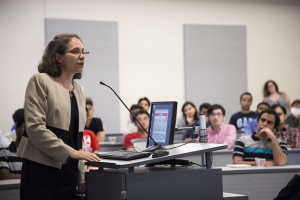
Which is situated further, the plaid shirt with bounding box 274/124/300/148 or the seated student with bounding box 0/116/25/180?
the plaid shirt with bounding box 274/124/300/148

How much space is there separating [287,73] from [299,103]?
3109 millimetres

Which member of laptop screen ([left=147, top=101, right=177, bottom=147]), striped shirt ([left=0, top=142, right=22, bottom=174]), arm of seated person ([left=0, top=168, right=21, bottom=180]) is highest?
laptop screen ([left=147, top=101, right=177, bottom=147])

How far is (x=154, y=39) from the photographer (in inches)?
314

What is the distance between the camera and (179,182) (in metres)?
→ 1.63

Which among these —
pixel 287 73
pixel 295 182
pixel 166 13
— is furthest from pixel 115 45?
pixel 295 182

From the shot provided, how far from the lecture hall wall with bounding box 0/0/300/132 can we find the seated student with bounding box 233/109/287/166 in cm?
417

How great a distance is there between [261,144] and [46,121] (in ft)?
8.38

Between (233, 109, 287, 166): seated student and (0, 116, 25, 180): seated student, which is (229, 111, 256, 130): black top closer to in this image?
(233, 109, 287, 166): seated student

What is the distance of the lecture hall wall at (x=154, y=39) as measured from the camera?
7.13m

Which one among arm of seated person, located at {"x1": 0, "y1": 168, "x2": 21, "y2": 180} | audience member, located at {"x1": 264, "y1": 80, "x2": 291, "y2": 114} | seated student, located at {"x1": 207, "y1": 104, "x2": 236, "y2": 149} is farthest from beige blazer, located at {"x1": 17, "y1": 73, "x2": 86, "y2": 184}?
audience member, located at {"x1": 264, "y1": 80, "x2": 291, "y2": 114}

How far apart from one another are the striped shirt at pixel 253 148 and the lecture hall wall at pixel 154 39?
415 cm

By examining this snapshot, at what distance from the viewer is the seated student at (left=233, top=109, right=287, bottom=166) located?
3.66 meters

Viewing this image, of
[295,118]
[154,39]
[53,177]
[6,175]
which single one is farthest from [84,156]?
[154,39]

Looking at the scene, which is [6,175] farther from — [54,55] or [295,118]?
[295,118]
